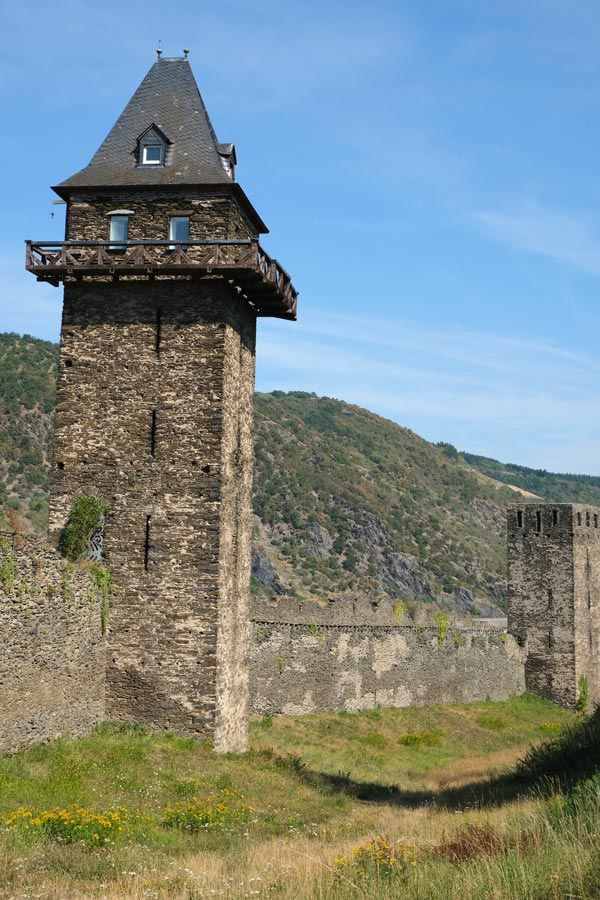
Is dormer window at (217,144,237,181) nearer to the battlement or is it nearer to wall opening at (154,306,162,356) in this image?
wall opening at (154,306,162,356)

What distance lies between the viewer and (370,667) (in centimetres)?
3403

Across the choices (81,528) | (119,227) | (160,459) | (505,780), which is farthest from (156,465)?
(505,780)

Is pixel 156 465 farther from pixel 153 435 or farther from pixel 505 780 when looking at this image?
pixel 505 780

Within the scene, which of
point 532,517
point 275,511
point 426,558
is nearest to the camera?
point 532,517

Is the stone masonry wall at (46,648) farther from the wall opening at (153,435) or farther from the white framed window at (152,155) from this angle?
the white framed window at (152,155)

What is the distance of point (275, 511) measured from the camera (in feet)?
260

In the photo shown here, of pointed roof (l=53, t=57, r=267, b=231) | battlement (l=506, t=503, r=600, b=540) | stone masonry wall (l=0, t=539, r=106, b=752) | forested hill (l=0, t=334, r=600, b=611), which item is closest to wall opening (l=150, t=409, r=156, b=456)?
stone masonry wall (l=0, t=539, r=106, b=752)

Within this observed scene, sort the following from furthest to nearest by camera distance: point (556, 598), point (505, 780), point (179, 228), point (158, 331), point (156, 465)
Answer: point (556, 598)
point (179, 228)
point (158, 331)
point (156, 465)
point (505, 780)

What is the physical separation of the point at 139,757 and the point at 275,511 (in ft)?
198

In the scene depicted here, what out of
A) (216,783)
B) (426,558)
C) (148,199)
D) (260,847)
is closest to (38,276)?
(148,199)

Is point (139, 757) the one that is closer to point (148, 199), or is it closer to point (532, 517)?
point (148, 199)

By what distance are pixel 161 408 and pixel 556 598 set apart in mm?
27428

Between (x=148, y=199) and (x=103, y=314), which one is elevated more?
(x=148, y=199)

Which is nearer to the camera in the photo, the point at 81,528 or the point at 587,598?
the point at 81,528
